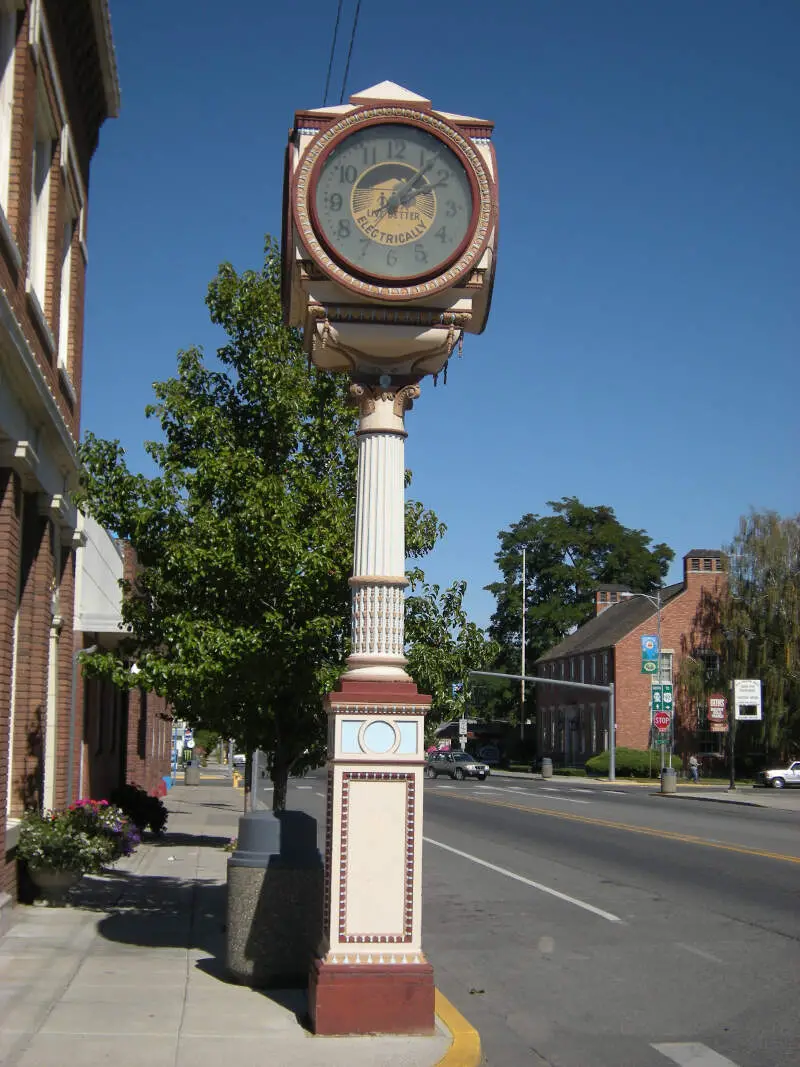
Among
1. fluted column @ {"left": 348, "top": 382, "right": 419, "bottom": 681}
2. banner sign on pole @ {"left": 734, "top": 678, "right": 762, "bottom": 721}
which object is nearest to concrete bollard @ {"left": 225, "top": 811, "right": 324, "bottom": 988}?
fluted column @ {"left": 348, "top": 382, "right": 419, "bottom": 681}

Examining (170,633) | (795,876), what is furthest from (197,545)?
(795,876)

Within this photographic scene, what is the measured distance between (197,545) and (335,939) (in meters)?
6.14

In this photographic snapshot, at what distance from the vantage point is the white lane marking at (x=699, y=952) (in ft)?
34.9

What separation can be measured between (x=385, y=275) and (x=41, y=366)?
18.2 ft

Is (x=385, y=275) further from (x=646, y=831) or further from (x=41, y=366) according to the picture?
(x=646, y=831)

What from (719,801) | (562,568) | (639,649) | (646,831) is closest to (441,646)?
(646,831)

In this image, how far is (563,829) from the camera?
82.1ft

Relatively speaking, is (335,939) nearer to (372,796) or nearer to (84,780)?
(372,796)

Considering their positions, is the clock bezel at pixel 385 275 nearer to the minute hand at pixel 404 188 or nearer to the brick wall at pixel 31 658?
the minute hand at pixel 404 188

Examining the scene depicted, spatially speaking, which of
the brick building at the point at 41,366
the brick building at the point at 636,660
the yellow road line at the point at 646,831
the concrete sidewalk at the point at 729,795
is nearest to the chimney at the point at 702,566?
the brick building at the point at 636,660

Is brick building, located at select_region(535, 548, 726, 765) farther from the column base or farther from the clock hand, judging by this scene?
the column base

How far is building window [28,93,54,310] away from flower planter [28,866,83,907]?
19.1 feet

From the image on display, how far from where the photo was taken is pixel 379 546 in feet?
26.6

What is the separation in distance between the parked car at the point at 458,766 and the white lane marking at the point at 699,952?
156ft
